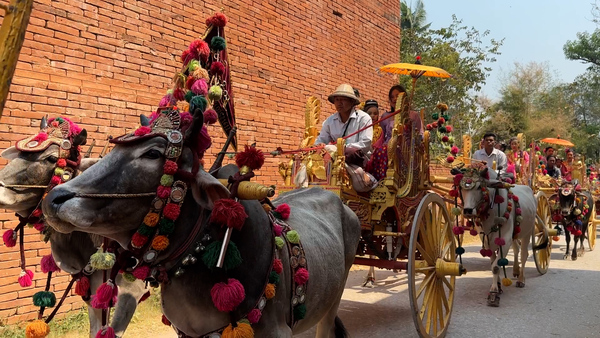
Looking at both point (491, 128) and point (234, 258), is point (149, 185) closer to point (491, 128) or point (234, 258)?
point (234, 258)

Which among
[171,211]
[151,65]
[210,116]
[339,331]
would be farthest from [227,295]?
[151,65]

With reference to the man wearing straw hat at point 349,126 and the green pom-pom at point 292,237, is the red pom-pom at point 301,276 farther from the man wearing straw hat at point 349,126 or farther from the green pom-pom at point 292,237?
the man wearing straw hat at point 349,126

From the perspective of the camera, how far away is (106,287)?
7.69 ft

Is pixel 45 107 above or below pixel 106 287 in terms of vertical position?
above

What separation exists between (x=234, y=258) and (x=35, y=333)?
1670 millimetres

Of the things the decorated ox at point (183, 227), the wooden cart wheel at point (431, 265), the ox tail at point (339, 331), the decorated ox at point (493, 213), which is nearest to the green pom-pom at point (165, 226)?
the decorated ox at point (183, 227)

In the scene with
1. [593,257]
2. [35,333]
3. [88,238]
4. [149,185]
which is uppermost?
[149,185]

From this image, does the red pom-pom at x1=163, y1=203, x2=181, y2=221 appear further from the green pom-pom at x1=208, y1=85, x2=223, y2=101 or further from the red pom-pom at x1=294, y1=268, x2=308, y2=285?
the red pom-pom at x1=294, y1=268, x2=308, y2=285

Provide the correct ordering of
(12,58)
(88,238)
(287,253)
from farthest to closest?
1. (88,238)
2. (287,253)
3. (12,58)

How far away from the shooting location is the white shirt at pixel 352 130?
18.0 ft

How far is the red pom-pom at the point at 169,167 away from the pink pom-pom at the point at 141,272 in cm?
45

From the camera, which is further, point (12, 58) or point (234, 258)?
point (234, 258)

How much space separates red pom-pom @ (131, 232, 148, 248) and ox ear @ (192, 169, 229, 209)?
11.9 inches

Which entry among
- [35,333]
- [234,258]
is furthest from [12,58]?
[35,333]
